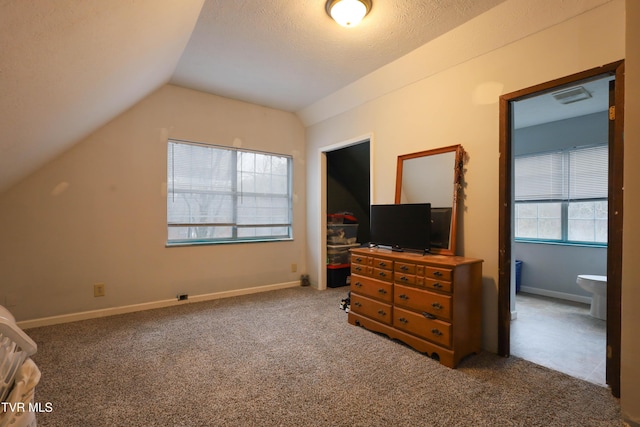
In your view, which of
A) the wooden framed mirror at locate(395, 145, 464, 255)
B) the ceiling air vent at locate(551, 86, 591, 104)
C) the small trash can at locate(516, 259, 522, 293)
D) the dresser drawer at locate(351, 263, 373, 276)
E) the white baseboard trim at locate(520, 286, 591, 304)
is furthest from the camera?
the small trash can at locate(516, 259, 522, 293)

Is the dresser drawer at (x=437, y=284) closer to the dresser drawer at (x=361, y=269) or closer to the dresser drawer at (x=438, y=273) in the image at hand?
the dresser drawer at (x=438, y=273)

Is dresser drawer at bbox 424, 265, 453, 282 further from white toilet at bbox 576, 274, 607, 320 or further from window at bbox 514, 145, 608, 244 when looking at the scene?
window at bbox 514, 145, 608, 244

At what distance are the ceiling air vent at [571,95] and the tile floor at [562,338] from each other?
240cm

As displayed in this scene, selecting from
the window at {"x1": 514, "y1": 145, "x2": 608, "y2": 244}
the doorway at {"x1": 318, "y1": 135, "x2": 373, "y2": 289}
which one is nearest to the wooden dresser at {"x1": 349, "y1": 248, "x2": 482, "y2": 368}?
the doorway at {"x1": 318, "y1": 135, "x2": 373, "y2": 289}

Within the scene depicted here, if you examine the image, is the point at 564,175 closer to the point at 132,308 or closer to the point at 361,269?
the point at 361,269

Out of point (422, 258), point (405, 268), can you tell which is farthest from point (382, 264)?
point (422, 258)

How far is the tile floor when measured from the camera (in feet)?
7.16

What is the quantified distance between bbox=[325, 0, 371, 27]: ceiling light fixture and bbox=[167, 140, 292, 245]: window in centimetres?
234

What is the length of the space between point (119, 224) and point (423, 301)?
322 centimetres

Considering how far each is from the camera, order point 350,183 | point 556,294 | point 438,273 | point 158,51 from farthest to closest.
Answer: point 350,183
point 556,294
point 158,51
point 438,273

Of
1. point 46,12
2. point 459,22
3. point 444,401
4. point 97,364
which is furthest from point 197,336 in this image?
point 459,22

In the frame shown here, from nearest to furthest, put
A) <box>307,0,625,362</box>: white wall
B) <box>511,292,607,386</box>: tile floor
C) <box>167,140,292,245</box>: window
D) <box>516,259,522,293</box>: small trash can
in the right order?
1. <box>307,0,625,362</box>: white wall
2. <box>511,292,607,386</box>: tile floor
3. <box>167,140,292,245</box>: window
4. <box>516,259,522,293</box>: small trash can

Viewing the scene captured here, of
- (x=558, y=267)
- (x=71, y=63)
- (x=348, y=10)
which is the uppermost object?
(x=348, y=10)

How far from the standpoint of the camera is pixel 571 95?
323cm
